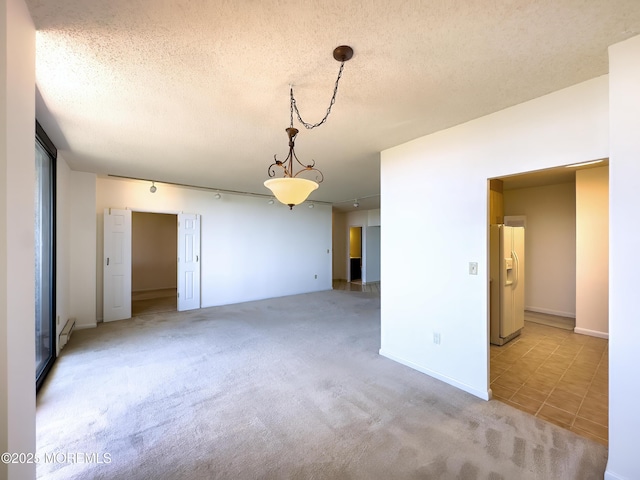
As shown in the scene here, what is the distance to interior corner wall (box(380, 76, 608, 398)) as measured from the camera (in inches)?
79.0

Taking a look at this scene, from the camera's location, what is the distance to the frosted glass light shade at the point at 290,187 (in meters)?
1.85

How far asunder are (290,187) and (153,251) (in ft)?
23.9

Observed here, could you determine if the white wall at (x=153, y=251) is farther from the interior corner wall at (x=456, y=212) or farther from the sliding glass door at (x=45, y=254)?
the interior corner wall at (x=456, y=212)

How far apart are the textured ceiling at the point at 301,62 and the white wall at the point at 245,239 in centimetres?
235

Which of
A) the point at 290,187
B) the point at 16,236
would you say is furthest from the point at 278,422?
the point at 16,236

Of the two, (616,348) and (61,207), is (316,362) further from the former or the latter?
(61,207)

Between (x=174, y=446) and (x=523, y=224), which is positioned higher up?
(x=523, y=224)

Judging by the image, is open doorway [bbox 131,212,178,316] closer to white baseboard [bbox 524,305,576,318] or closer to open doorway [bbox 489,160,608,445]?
open doorway [bbox 489,160,608,445]

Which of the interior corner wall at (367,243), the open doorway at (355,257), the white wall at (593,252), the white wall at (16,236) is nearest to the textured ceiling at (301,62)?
the white wall at (16,236)

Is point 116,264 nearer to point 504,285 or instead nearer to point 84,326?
point 84,326

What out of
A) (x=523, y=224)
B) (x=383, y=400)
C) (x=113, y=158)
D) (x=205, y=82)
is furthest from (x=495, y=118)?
(x=113, y=158)

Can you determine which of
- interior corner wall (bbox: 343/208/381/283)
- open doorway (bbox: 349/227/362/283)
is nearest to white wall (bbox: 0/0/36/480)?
interior corner wall (bbox: 343/208/381/283)

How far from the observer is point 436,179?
9.25 feet

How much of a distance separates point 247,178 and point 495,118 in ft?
12.5
